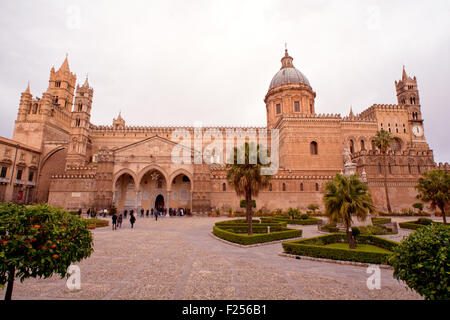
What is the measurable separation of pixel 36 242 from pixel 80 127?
4462 cm

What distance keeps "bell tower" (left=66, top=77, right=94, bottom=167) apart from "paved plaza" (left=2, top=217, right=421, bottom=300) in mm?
36119

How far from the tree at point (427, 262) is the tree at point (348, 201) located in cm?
686

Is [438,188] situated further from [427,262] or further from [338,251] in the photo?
[427,262]

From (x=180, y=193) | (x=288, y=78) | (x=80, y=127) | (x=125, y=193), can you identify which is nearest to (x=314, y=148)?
(x=288, y=78)

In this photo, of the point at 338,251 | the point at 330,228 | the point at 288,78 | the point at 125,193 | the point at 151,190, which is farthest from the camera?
the point at 288,78

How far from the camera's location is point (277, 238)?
45.6ft

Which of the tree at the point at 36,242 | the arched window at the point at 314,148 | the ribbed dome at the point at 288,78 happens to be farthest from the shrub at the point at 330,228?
the ribbed dome at the point at 288,78

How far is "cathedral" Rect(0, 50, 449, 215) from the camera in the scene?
32406 mm

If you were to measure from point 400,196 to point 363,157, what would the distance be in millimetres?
7950

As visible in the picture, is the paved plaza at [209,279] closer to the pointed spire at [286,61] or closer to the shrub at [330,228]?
the shrub at [330,228]

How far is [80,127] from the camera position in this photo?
4138 centimetres

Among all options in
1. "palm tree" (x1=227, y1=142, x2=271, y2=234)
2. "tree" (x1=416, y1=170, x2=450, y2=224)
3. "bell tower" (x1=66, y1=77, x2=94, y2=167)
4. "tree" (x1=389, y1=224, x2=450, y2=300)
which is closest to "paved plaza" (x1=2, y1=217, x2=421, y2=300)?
"tree" (x1=389, y1=224, x2=450, y2=300)

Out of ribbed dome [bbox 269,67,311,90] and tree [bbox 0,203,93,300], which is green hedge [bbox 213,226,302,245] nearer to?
tree [bbox 0,203,93,300]

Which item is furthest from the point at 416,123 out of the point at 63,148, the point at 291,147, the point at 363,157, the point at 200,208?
the point at 63,148
